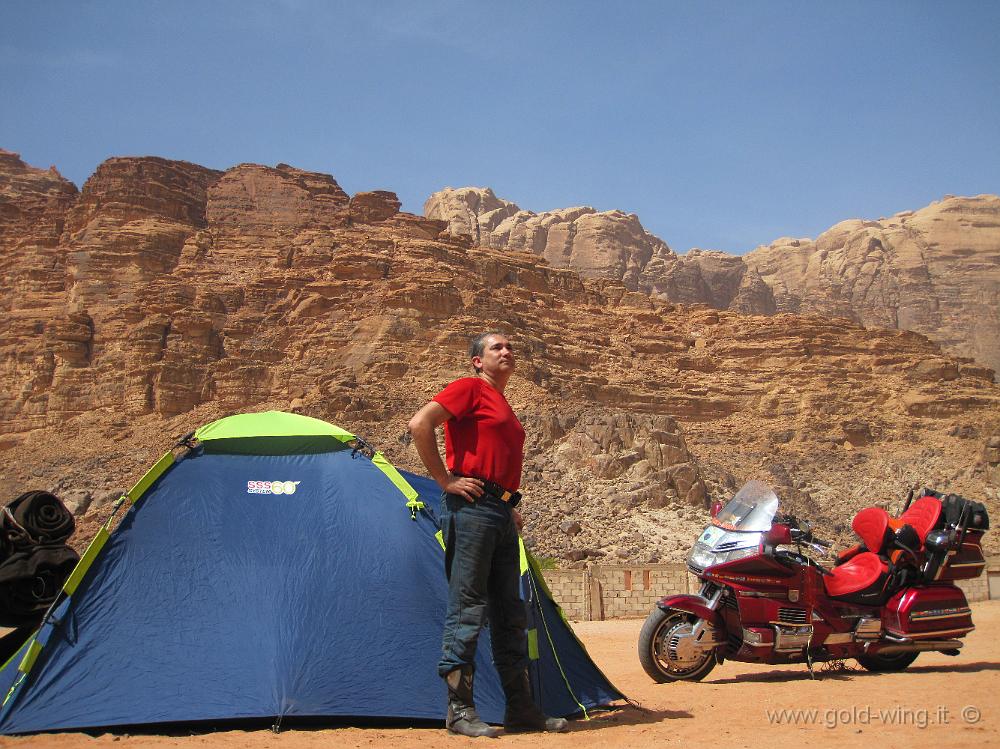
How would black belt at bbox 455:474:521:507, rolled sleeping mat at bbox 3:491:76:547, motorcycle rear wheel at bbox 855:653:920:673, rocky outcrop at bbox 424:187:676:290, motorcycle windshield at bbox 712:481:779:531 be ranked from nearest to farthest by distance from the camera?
black belt at bbox 455:474:521:507
rolled sleeping mat at bbox 3:491:76:547
motorcycle windshield at bbox 712:481:779:531
motorcycle rear wheel at bbox 855:653:920:673
rocky outcrop at bbox 424:187:676:290

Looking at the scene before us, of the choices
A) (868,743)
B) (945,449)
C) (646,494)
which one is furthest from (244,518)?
(945,449)

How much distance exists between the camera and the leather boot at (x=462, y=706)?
17.3ft

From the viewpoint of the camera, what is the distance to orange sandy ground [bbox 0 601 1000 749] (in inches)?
202

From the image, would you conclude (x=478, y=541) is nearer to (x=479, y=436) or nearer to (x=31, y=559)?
(x=479, y=436)

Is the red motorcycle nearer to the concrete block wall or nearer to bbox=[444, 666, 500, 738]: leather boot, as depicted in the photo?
bbox=[444, 666, 500, 738]: leather boot

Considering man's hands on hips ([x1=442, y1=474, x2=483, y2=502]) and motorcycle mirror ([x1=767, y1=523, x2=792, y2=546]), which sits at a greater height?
man's hands on hips ([x1=442, y1=474, x2=483, y2=502])

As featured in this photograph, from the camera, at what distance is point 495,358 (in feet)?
18.8

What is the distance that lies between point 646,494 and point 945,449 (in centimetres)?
3126

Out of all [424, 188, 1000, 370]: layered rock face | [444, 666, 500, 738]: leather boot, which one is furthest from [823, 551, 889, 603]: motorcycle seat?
[424, 188, 1000, 370]: layered rock face

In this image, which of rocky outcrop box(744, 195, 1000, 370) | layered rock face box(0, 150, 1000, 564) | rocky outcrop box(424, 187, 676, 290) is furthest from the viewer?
rocky outcrop box(424, 187, 676, 290)

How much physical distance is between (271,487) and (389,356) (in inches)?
1993

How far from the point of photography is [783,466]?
2295 inches

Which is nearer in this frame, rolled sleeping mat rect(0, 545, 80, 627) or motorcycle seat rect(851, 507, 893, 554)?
rolled sleeping mat rect(0, 545, 80, 627)

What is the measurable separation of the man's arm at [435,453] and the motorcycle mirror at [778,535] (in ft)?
10.1
